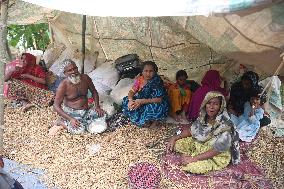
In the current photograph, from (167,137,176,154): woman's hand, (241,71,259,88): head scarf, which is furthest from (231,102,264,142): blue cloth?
(167,137,176,154): woman's hand

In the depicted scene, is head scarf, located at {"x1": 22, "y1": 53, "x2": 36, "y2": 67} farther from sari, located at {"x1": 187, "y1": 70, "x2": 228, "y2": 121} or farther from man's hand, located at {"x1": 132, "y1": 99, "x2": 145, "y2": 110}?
sari, located at {"x1": 187, "y1": 70, "x2": 228, "y2": 121}

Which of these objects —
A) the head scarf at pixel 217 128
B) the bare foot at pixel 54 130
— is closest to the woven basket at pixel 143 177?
the head scarf at pixel 217 128

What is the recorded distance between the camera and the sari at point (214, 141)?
185 inches

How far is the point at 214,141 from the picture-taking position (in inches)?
189

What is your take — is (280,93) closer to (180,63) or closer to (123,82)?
(180,63)

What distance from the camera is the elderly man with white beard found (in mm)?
5402

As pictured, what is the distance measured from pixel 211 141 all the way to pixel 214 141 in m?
0.07

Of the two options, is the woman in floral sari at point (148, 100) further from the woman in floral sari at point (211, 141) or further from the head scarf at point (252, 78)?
the head scarf at point (252, 78)

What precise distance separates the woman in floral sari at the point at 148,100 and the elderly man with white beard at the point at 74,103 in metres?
0.43

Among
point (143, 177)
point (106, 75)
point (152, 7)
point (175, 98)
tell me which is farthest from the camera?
point (106, 75)

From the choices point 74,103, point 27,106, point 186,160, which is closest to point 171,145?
point 186,160

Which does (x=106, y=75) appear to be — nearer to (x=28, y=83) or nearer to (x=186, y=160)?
(x=28, y=83)

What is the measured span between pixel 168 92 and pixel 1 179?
2.69m

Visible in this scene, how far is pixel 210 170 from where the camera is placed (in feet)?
15.9
